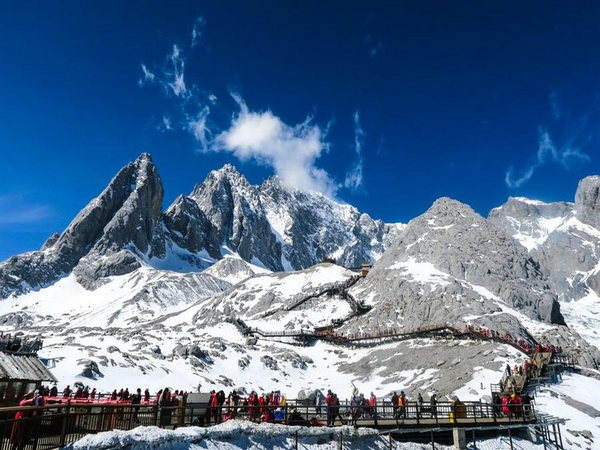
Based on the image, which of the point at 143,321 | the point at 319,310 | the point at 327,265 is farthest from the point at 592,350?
the point at 143,321

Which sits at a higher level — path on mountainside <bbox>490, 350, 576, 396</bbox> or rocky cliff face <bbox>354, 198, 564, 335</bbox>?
rocky cliff face <bbox>354, 198, 564, 335</bbox>

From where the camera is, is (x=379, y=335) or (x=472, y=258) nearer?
(x=379, y=335)

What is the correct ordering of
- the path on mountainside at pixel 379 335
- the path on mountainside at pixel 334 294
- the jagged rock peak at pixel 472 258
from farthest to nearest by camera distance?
the path on mountainside at pixel 334 294
the jagged rock peak at pixel 472 258
the path on mountainside at pixel 379 335

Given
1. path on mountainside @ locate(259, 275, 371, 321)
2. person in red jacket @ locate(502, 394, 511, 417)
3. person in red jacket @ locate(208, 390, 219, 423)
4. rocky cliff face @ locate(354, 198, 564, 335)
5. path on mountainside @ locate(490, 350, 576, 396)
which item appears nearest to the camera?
person in red jacket @ locate(208, 390, 219, 423)

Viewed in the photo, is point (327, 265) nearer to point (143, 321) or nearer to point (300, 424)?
point (143, 321)

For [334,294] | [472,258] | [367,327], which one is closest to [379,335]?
[367,327]

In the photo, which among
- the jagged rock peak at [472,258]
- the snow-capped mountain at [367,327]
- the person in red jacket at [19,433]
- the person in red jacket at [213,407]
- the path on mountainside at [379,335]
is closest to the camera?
the person in red jacket at [19,433]

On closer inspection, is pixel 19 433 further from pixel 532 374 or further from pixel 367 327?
pixel 367 327

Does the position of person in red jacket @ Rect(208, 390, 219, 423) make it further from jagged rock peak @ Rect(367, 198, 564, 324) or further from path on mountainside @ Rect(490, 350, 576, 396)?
jagged rock peak @ Rect(367, 198, 564, 324)

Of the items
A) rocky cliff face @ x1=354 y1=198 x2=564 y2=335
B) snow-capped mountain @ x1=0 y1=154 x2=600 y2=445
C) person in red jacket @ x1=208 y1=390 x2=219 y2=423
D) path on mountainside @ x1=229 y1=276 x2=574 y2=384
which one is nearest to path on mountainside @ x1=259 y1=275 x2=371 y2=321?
path on mountainside @ x1=229 y1=276 x2=574 y2=384

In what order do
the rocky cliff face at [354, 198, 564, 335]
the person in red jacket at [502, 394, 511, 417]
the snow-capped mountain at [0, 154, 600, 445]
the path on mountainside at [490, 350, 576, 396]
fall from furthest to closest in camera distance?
the rocky cliff face at [354, 198, 564, 335] → the snow-capped mountain at [0, 154, 600, 445] → the path on mountainside at [490, 350, 576, 396] → the person in red jacket at [502, 394, 511, 417]

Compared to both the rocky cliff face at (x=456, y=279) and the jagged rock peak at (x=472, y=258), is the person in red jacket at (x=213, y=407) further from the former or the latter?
the jagged rock peak at (x=472, y=258)

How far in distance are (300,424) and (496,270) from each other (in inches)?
3380

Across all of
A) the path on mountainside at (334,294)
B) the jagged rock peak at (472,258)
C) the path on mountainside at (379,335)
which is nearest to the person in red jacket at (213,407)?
the path on mountainside at (379,335)
